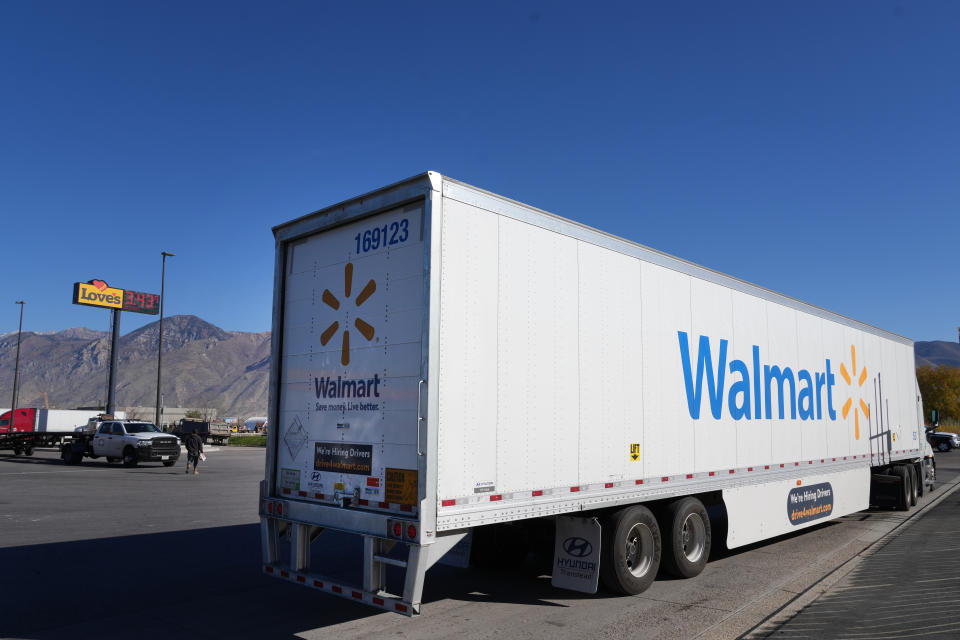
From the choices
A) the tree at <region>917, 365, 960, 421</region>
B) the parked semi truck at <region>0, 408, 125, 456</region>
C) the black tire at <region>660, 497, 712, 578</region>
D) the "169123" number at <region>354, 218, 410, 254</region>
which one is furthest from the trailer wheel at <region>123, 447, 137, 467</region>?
the tree at <region>917, 365, 960, 421</region>

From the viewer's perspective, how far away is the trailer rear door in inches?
229

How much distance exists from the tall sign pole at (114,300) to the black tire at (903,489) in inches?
1859

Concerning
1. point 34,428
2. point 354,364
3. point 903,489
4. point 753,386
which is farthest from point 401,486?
point 34,428

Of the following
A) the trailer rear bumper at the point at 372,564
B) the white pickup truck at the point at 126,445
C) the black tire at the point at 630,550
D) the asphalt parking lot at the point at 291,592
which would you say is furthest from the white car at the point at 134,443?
the black tire at the point at 630,550

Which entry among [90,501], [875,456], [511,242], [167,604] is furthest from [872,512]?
[90,501]

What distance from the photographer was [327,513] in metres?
6.23

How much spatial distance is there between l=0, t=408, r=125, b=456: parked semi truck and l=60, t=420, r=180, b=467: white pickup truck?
15.5ft

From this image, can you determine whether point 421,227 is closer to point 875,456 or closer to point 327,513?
point 327,513

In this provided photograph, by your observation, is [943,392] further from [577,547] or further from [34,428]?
[577,547]

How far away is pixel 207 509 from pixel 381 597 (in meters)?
10.1

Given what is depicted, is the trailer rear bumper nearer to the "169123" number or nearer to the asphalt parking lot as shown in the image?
the asphalt parking lot

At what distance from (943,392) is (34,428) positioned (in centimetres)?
9805

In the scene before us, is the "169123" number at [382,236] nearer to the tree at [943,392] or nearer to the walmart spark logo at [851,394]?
the walmart spark logo at [851,394]

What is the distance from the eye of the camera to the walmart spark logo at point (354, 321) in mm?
6316
